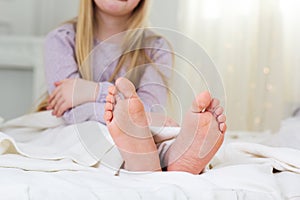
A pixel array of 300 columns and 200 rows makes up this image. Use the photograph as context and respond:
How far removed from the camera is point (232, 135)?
1.72m

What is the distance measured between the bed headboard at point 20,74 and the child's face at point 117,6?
0.69 m

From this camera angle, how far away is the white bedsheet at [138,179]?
86cm

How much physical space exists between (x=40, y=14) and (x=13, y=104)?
0.36m

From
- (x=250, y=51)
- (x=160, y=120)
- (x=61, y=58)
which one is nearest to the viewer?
(x=160, y=120)

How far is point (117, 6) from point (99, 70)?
17 centimetres

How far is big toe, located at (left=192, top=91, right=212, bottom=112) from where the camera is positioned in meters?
1.02

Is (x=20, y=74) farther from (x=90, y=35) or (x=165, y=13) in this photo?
(x=90, y=35)

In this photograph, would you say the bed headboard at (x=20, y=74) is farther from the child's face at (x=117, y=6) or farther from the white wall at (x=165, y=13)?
the child's face at (x=117, y=6)

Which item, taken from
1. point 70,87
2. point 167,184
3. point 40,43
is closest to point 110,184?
point 167,184

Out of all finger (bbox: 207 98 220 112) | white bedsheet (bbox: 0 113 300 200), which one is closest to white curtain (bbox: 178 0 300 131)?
white bedsheet (bbox: 0 113 300 200)

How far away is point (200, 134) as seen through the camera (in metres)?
1.03

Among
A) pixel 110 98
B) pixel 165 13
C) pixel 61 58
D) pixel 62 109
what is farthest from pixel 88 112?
pixel 165 13

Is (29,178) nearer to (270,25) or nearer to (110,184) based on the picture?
(110,184)

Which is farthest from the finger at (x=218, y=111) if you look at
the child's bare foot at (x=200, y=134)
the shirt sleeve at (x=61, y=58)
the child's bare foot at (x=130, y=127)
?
the shirt sleeve at (x=61, y=58)
